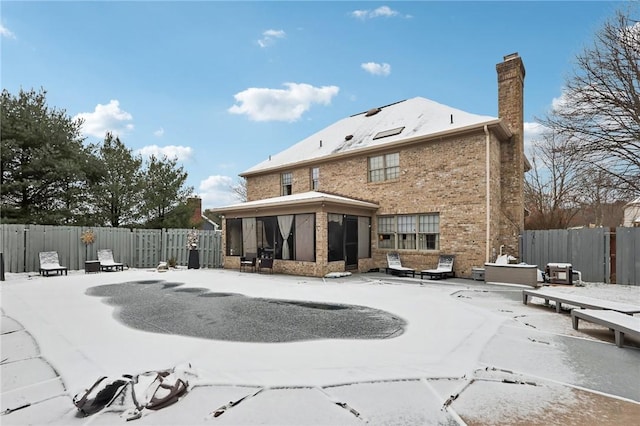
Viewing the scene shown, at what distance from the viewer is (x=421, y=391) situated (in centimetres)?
311

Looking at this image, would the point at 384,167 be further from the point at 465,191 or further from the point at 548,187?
the point at 548,187

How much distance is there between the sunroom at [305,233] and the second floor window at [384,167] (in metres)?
1.37

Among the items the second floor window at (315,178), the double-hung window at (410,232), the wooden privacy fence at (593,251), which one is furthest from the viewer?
the second floor window at (315,178)

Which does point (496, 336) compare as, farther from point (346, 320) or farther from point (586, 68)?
point (586, 68)

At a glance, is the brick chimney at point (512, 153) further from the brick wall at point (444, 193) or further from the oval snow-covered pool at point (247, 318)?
the oval snow-covered pool at point (247, 318)

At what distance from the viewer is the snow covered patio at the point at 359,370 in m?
2.72

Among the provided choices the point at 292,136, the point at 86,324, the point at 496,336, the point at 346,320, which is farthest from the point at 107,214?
the point at 496,336

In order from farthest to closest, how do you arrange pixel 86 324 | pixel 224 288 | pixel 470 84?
pixel 470 84, pixel 224 288, pixel 86 324

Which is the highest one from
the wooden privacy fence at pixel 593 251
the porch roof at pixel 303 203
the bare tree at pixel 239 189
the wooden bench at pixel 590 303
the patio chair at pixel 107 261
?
the bare tree at pixel 239 189

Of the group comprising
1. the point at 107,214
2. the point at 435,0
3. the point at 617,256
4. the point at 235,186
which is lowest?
the point at 617,256

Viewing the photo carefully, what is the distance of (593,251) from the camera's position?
1060cm

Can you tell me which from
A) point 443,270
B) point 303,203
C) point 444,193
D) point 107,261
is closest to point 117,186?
point 107,261

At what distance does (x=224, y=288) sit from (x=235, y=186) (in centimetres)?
2841

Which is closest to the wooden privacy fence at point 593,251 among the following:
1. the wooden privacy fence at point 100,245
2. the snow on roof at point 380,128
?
the snow on roof at point 380,128
